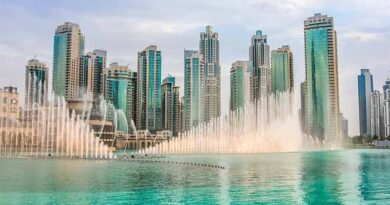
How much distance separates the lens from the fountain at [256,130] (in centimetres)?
9088

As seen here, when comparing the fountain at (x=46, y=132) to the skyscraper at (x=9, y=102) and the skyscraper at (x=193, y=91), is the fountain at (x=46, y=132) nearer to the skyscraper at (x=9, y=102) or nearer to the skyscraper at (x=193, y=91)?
the skyscraper at (x=9, y=102)

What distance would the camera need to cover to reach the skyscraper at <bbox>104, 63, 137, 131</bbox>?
190250mm

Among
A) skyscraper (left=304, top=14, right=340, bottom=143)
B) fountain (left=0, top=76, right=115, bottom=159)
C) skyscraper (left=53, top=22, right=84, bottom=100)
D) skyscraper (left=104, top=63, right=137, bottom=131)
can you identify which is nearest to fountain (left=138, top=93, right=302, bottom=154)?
fountain (left=0, top=76, right=115, bottom=159)

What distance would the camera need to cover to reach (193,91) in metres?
193

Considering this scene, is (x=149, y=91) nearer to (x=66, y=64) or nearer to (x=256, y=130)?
(x=66, y=64)

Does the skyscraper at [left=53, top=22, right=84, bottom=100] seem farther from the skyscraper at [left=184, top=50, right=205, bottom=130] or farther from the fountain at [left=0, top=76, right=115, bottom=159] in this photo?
the fountain at [left=0, top=76, right=115, bottom=159]

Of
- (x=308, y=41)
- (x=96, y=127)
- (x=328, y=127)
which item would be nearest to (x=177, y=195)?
(x=96, y=127)

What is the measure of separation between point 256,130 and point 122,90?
10749 cm

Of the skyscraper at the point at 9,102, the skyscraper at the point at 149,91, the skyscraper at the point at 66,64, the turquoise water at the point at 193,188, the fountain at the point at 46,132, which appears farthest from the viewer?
the skyscraper at the point at 149,91

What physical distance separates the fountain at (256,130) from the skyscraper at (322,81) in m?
80.4

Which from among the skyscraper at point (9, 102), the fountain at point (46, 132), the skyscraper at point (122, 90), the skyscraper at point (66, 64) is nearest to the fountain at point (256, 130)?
the fountain at point (46, 132)

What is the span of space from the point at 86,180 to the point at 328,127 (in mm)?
149597

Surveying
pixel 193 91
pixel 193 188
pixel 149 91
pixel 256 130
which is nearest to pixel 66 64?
pixel 149 91

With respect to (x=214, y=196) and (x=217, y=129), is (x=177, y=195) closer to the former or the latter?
(x=214, y=196)
